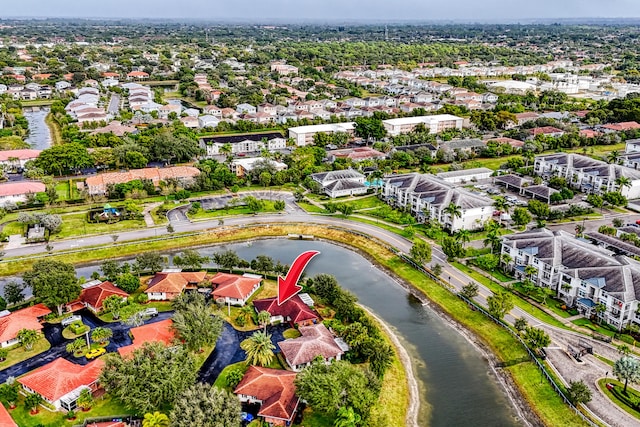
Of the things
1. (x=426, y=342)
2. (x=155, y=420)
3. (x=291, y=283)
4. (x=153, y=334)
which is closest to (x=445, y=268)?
(x=426, y=342)

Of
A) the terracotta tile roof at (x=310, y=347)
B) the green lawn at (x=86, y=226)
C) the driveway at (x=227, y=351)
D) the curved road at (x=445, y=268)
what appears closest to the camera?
the curved road at (x=445, y=268)

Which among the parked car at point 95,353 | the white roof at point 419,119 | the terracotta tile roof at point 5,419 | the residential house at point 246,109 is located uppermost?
the residential house at point 246,109

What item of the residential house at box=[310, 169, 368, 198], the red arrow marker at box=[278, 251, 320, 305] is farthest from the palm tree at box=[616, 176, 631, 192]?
the red arrow marker at box=[278, 251, 320, 305]

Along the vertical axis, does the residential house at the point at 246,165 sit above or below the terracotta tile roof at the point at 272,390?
above

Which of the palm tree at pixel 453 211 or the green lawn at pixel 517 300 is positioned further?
the palm tree at pixel 453 211

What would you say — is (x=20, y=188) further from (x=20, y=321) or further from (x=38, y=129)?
(x=38, y=129)

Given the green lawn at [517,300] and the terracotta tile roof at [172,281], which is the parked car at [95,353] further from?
the green lawn at [517,300]


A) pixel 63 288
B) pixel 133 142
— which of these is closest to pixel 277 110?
pixel 133 142

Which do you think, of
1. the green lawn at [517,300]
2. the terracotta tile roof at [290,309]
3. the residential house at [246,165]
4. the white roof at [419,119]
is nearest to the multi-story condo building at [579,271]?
the green lawn at [517,300]
